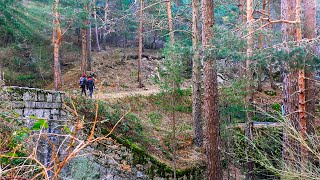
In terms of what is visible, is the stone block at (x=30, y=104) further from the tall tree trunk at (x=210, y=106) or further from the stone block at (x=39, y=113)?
the tall tree trunk at (x=210, y=106)

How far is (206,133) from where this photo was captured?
7906mm

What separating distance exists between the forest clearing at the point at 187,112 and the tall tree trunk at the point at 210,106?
2cm

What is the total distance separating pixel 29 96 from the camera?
767 cm

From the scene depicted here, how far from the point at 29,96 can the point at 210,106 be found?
172 inches

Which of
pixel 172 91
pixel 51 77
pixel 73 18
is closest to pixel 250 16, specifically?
pixel 172 91

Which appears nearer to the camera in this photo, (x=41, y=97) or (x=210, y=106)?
(x=210, y=106)

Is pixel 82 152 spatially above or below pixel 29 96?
below

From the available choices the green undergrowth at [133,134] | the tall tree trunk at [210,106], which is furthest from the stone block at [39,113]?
the tall tree trunk at [210,106]

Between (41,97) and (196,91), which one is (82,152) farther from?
(196,91)

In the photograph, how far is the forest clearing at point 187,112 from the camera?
4.61 m

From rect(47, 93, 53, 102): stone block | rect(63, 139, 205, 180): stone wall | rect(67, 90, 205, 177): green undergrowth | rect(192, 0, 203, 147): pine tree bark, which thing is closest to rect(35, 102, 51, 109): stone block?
rect(47, 93, 53, 102): stone block

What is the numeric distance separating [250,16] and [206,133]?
4.50 meters

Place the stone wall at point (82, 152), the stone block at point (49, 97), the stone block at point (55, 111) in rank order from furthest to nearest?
1. the stone block at point (55, 111)
2. the stone block at point (49, 97)
3. the stone wall at point (82, 152)

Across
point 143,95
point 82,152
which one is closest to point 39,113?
point 82,152
